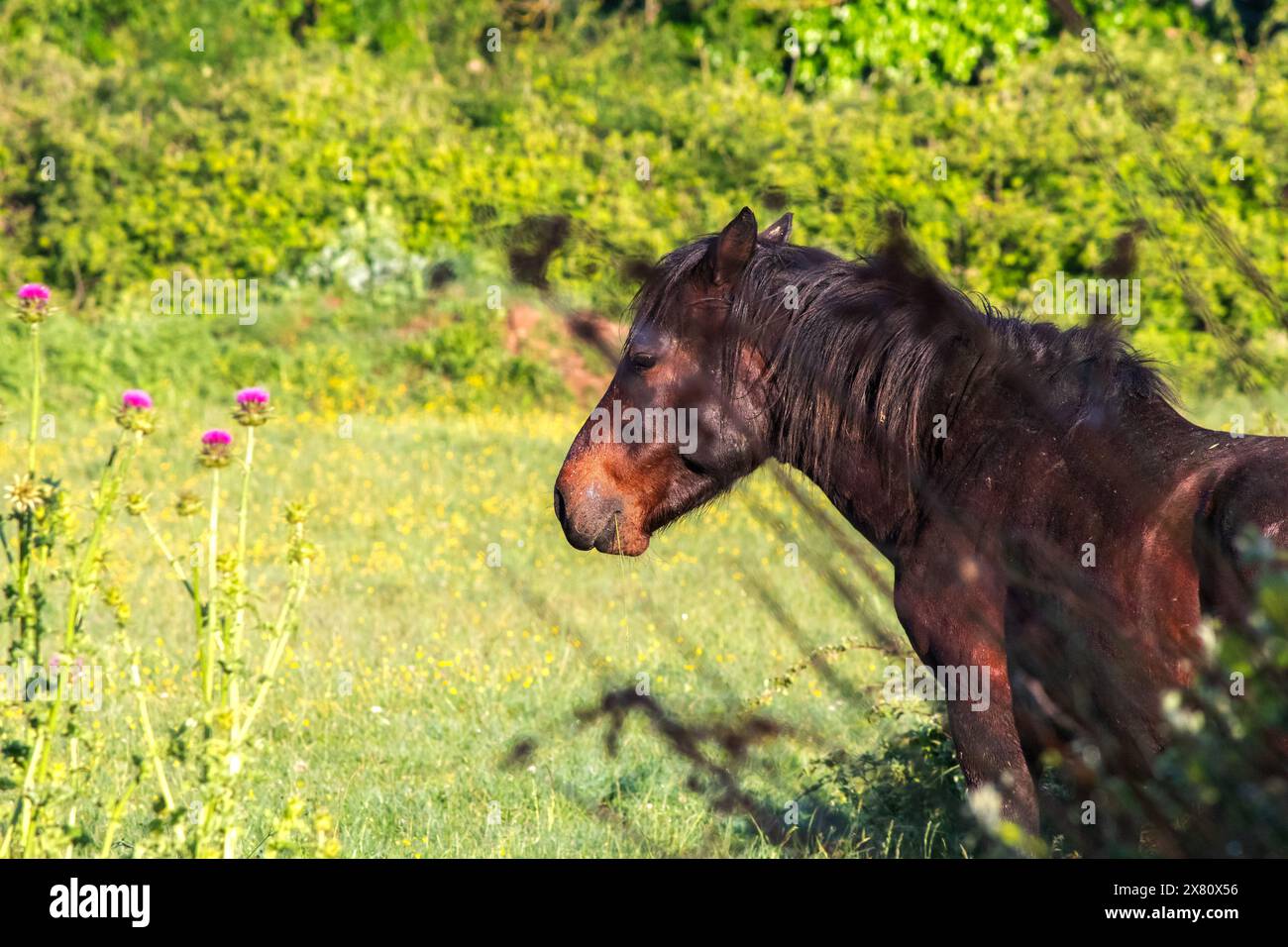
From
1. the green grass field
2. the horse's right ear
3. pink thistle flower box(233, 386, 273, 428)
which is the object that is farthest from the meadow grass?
the horse's right ear

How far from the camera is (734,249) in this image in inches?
152

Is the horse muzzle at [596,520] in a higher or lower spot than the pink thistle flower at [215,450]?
lower

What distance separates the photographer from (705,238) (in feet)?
13.1

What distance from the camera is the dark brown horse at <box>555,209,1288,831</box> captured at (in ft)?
10.4

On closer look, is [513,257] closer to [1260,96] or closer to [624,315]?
Answer: [624,315]

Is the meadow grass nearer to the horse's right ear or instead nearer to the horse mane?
the horse mane

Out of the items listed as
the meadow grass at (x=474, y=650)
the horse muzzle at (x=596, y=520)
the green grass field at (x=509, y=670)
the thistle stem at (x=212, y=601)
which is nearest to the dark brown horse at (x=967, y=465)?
the horse muzzle at (x=596, y=520)

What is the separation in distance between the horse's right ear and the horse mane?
3cm

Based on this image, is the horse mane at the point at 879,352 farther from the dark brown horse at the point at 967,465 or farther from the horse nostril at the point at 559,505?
the horse nostril at the point at 559,505

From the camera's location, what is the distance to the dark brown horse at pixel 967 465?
3.18 m

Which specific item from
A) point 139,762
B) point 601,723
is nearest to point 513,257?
point 139,762

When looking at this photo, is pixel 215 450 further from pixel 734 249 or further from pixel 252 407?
pixel 734 249

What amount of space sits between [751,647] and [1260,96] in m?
12.2

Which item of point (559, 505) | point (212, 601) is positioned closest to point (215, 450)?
point (212, 601)
